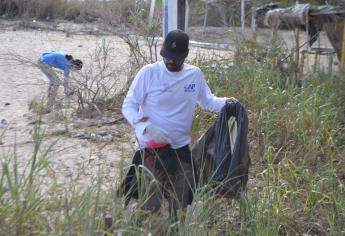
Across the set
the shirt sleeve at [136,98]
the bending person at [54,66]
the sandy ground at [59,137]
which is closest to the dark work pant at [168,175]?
the shirt sleeve at [136,98]

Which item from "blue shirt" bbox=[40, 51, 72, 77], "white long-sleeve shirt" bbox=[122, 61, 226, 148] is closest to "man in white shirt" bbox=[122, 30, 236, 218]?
"white long-sleeve shirt" bbox=[122, 61, 226, 148]

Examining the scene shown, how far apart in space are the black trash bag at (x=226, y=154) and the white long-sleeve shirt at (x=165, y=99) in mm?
185

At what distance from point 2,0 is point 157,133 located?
21467mm

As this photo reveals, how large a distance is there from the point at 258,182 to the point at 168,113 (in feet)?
5.50

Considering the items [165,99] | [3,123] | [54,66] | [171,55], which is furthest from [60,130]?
[171,55]

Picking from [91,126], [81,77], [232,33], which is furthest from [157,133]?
[232,33]

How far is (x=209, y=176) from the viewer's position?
438cm

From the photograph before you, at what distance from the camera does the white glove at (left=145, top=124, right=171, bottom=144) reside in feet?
13.4

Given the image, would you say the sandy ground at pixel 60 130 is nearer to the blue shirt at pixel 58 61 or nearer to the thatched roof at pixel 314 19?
the blue shirt at pixel 58 61

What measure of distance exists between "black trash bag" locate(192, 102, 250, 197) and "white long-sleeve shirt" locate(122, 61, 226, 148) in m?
0.19

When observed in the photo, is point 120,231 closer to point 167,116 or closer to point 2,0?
point 167,116

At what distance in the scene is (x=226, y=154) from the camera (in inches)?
169

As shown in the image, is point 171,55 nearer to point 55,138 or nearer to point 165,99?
point 165,99

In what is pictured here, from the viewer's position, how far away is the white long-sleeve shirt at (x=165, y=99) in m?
4.23
